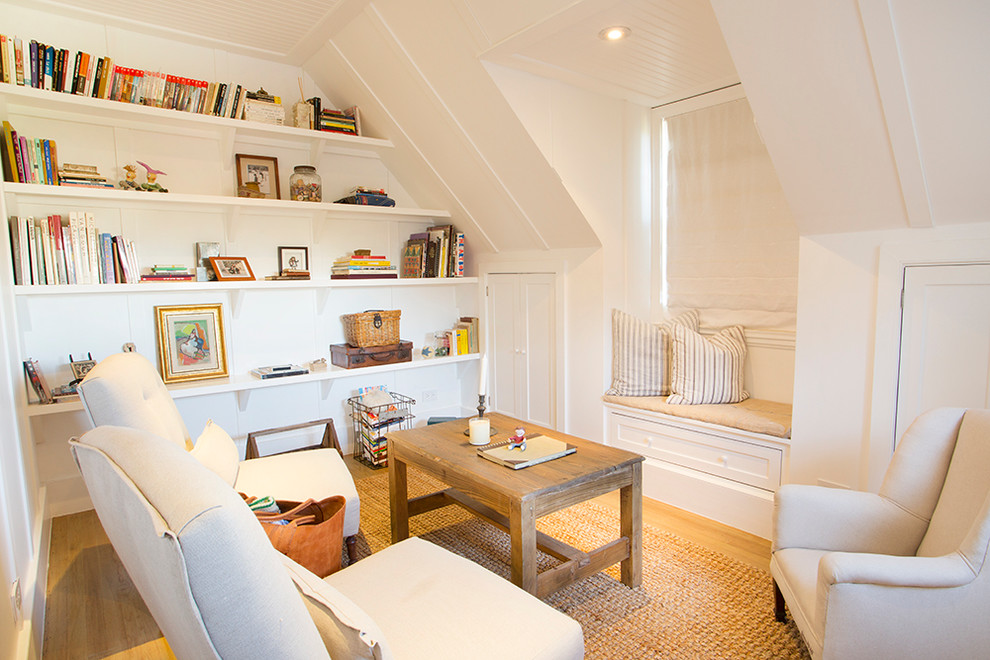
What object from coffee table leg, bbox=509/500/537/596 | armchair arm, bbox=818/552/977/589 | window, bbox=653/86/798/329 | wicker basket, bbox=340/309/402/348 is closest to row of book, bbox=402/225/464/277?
wicker basket, bbox=340/309/402/348

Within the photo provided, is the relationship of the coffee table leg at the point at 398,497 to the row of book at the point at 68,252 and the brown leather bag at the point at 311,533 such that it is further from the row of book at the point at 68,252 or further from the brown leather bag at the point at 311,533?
the row of book at the point at 68,252

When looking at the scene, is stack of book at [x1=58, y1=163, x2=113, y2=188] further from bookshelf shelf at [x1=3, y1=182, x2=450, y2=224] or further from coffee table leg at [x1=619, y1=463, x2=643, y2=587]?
coffee table leg at [x1=619, y1=463, x2=643, y2=587]

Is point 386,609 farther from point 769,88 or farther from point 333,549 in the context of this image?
point 769,88

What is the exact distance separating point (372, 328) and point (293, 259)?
647mm

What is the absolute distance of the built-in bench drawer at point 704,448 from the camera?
2516 millimetres

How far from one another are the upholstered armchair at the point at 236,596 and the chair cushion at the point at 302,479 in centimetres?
78

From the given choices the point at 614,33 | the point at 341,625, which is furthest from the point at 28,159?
the point at 341,625

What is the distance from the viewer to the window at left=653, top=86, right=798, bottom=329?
2898mm

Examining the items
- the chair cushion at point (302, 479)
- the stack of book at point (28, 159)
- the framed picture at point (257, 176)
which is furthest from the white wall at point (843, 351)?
the stack of book at point (28, 159)

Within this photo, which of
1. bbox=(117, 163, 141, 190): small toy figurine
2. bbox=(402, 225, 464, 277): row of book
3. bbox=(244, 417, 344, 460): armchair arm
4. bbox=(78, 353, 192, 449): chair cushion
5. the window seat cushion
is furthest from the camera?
bbox=(402, 225, 464, 277): row of book

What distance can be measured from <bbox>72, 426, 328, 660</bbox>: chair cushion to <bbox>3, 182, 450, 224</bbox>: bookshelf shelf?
2293mm

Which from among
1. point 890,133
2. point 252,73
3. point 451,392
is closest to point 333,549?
point 890,133

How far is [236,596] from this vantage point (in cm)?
78

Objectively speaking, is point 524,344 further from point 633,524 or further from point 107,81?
point 107,81
